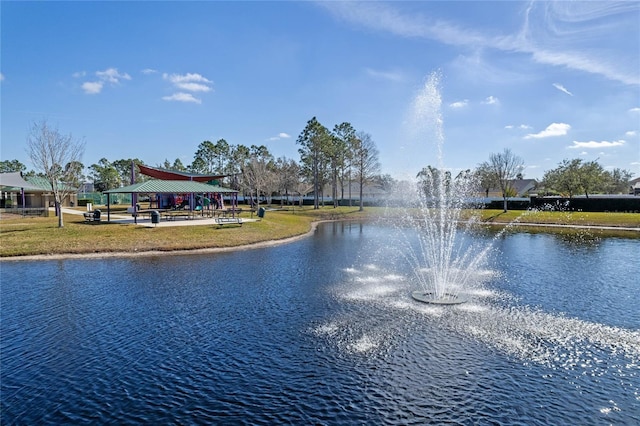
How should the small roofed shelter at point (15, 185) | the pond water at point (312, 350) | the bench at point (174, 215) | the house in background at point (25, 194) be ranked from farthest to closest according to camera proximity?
the house in background at point (25, 194) → the small roofed shelter at point (15, 185) → the bench at point (174, 215) → the pond water at point (312, 350)

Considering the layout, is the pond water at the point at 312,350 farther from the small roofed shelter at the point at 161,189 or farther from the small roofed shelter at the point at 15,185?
the small roofed shelter at the point at 15,185

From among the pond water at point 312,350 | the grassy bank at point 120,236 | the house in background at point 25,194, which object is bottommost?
the pond water at point 312,350

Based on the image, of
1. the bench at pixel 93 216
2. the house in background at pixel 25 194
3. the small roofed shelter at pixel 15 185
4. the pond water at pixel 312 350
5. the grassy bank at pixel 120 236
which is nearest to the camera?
the pond water at pixel 312 350

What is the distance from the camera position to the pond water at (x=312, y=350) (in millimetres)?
6852

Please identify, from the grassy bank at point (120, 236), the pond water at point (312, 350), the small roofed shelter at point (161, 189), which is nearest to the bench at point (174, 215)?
the small roofed shelter at point (161, 189)

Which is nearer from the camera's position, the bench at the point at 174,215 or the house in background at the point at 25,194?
the bench at the point at 174,215

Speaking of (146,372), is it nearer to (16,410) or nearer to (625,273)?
(16,410)

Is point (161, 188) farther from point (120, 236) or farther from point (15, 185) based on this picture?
point (15, 185)

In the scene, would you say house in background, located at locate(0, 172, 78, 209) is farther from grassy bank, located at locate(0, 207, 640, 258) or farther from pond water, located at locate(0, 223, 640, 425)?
pond water, located at locate(0, 223, 640, 425)

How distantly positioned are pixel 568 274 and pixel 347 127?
160ft

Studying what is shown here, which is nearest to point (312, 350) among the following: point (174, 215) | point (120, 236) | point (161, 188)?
point (120, 236)

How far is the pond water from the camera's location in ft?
22.5

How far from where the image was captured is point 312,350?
9.20 meters

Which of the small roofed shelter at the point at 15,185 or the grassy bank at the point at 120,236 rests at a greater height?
the small roofed shelter at the point at 15,185
